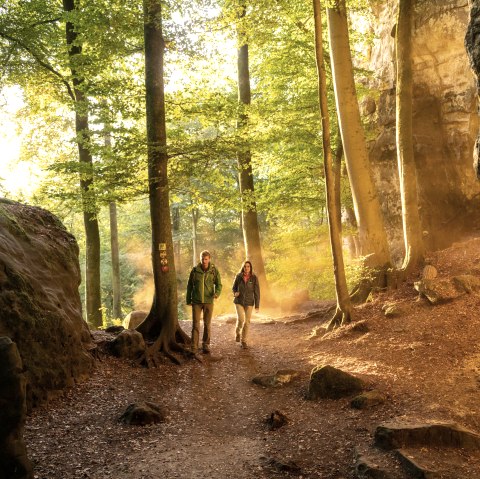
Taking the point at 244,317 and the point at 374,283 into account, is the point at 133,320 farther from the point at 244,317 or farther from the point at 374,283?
the point at 374,283

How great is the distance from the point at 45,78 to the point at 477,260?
13.8 m

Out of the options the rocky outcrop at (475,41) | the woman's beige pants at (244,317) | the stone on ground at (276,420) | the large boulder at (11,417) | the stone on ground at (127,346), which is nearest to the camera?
the large boulder at (11,417)

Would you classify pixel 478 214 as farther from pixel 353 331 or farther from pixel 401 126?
pixel 353 331

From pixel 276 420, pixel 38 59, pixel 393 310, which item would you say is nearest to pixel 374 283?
pixel 393 310

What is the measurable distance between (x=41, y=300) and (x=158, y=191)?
12.8ft

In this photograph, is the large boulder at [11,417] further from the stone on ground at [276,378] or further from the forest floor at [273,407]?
the stone on ground at [276,378]

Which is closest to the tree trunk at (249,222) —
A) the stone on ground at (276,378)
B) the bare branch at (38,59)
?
the bare branch at (38,59)

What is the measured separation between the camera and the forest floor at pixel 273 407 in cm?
472

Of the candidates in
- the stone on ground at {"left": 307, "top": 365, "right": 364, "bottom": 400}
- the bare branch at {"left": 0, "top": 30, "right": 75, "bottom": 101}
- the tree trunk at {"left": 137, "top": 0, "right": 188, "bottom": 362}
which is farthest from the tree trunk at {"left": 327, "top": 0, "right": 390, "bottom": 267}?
the bare branch at {"left": 0, "top": 30, "right": 75, "bottom": 101}

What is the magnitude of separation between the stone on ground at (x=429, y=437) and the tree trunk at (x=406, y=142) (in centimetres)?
668

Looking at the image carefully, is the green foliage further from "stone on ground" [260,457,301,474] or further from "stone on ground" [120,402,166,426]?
"stone on ground" [260,457,301,474]

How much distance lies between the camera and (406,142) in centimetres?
1120

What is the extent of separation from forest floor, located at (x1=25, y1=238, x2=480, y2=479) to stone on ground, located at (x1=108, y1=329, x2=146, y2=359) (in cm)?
28

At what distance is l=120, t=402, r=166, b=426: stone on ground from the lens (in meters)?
5.91
